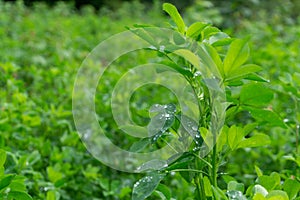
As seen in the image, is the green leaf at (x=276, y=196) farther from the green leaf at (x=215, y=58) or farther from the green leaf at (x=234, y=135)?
the green leaf at (x=215, y=58)

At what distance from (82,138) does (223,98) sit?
4.01 feet

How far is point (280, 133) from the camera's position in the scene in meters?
2.66

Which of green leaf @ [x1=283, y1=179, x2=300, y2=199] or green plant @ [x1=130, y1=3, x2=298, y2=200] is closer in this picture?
green plant @ [x1=130, y1=3, x2=298, y2=200]

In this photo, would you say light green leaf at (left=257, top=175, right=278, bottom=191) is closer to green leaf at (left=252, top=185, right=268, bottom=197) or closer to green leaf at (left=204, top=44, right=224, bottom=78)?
green leaf at (left=252, top=185, right=268, bottom=197)

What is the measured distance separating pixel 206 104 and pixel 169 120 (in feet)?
0.39

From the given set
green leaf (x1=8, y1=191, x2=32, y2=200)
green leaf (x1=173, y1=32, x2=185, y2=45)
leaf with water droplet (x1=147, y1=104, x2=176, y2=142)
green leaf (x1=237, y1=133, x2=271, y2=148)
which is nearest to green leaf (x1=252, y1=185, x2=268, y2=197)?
green leaf (x1=237, y1=133, x2=271, y2=148)

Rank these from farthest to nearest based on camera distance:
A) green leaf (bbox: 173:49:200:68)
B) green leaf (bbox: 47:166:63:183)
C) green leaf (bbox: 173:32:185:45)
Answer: green leaf (bbox: 47:166:63:183)
green leaf (bbox: 173:32:185:45)
green leaf (bbox: 173:49:200:68)

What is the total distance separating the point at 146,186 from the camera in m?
1.29

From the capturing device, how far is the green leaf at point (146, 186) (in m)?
1.27

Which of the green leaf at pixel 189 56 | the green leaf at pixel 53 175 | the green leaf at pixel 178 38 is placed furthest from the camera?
the green leaf at pixel 53 175

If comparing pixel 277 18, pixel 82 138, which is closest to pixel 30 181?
pixel 82 138

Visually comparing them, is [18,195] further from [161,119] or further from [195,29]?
[195,29]

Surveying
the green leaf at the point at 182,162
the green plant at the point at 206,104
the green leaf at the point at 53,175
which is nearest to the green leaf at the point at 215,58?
the green plant at the point at 206,104

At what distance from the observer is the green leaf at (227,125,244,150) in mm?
1384
